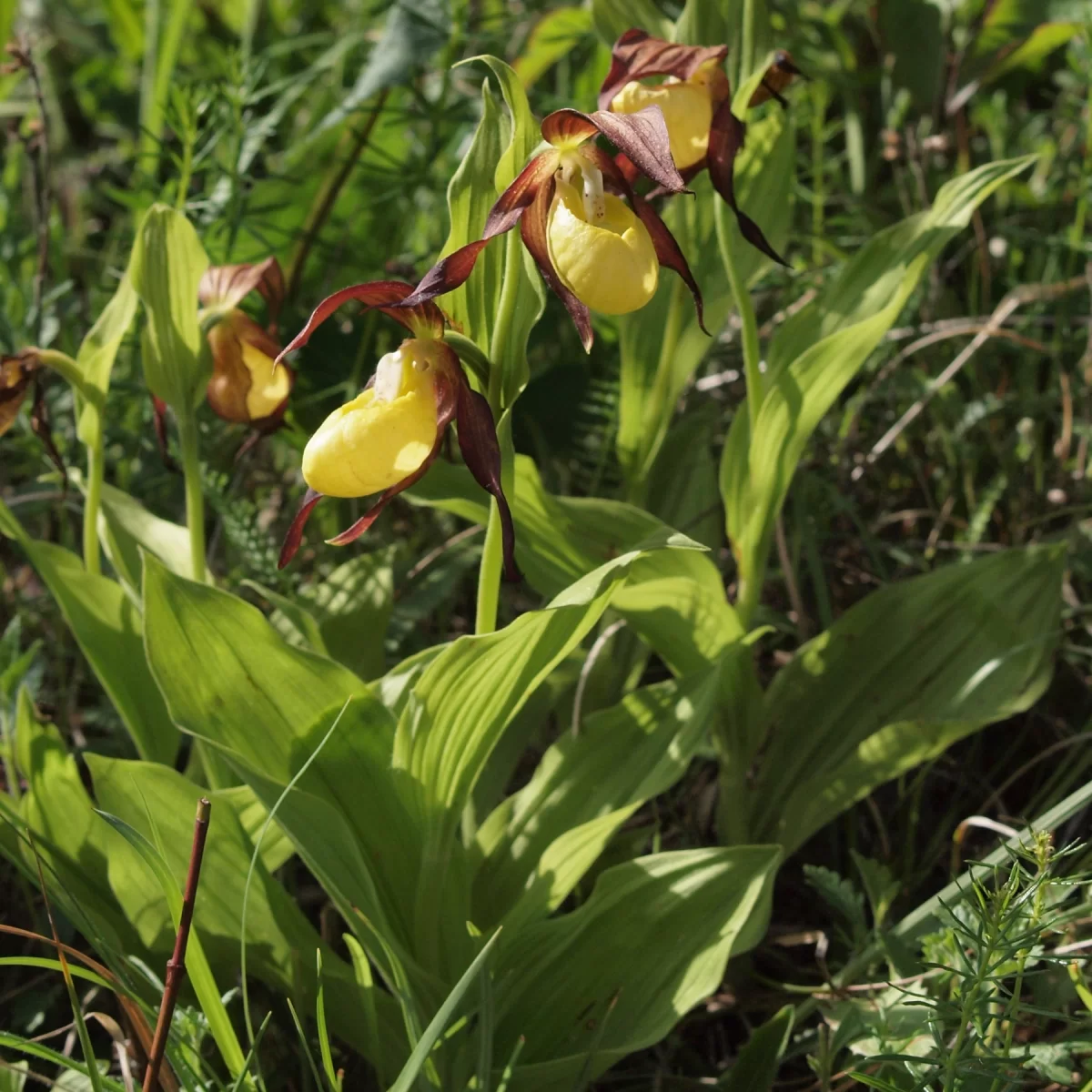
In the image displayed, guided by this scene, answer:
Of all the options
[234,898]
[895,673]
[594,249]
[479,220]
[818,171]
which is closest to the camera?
[594,249]

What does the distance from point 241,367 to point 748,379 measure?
0.51 metres

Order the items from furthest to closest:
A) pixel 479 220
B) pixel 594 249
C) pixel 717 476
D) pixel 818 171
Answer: pixel 818 171 → pixel 717 476 → pixel 479 220 → pixel 594 249

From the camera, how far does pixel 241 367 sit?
1.08 metres

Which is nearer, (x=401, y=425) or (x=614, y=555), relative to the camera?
(x=401, y=425)

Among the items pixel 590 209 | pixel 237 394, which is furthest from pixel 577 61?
pixel 590 209

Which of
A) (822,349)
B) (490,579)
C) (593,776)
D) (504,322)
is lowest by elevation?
(593,776)

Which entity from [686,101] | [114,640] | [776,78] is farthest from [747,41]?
[114,640]

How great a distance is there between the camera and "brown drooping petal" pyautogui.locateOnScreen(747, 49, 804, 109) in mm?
1072

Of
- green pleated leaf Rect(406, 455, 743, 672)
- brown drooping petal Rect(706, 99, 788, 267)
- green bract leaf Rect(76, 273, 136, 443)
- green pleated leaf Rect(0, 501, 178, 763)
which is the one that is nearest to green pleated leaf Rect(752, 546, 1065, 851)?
green pleated leaf Rect(406, 455, 743, 672)

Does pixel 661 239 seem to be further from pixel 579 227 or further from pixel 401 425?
pixel 401 425

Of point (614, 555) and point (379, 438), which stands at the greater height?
point (379, 438)

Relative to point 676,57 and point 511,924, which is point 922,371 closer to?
point 676,57

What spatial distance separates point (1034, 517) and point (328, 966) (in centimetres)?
105

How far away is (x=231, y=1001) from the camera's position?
108 centimetres
